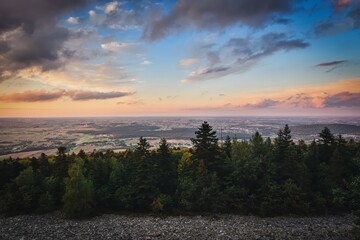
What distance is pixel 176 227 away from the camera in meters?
41.9

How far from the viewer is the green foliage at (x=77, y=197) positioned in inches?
1881

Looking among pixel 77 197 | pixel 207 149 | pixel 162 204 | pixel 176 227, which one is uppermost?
pixel 207 149

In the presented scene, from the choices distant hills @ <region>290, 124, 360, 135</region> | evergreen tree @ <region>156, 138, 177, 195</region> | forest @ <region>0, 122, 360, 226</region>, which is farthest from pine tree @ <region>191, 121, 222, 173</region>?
distant hills @ <region>290, 124, 360, 135</region>

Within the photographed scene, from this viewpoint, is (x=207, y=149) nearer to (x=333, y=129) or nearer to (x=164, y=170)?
(x=164, y=170)

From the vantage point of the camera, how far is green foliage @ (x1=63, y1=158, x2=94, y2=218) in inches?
1881

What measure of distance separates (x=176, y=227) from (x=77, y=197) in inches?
827

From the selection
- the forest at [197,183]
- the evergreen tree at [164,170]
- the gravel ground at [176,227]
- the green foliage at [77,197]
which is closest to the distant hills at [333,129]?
the forest at [197,183]

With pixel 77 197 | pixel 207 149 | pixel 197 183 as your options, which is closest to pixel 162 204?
pixel 197 183

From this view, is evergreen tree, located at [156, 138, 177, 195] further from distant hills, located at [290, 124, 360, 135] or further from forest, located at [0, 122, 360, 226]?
distant hills, located at [290, 124, 360, 135]

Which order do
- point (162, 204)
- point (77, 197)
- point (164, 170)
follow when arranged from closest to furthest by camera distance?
point (77, 197) → point (162, 204) → point (164, 170)

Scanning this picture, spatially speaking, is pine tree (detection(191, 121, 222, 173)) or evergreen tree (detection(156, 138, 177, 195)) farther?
evergreen tree (detection(156, 138, 177, 195))

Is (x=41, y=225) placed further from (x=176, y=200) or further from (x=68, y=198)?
(x=176, y=200)

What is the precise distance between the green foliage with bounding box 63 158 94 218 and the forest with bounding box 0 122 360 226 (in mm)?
181


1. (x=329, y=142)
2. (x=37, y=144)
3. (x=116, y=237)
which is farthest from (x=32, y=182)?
(x=37, y=144)
